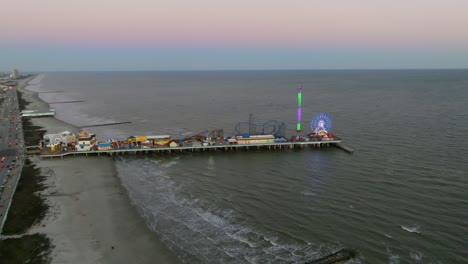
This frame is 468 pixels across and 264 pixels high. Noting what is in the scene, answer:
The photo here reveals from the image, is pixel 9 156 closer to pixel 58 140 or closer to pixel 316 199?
pixel 58 140

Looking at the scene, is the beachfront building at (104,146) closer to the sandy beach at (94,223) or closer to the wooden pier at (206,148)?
the wooden pier at (206,148)

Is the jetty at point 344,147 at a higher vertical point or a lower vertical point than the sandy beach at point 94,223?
higher

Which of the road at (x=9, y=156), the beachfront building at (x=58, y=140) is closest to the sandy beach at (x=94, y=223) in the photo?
the road at (x=9, y=156)

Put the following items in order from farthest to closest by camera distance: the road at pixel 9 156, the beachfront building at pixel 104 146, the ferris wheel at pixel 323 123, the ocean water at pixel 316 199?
the ferris wheel at pixel 323 123 < the beachfront building at pixel 104 146 < the road at pixel 9 156 < the ocean water at pixel 316 199

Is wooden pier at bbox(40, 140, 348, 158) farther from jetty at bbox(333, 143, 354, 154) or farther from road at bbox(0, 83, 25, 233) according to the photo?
road at bbox(0, 83, 25, 233)

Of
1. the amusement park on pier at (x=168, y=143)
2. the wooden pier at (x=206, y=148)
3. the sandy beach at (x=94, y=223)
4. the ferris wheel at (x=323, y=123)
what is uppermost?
the ferris wheel at (x=323, y=123)

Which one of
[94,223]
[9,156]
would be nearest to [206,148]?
[94,223]

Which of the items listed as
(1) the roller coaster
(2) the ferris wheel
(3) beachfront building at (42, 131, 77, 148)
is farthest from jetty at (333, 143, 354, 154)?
(3) beachfront building at (42, 131, 77, 148)
